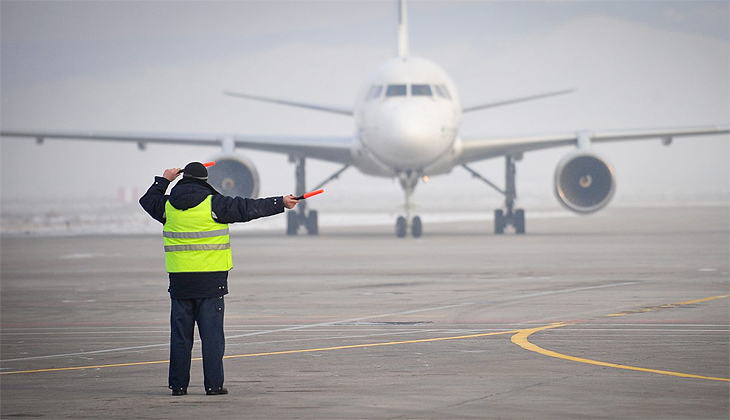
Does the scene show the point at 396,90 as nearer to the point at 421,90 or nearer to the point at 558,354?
the point at 421,90

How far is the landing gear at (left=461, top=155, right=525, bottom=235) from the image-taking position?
115 ft

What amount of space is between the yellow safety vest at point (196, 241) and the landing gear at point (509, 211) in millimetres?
25238

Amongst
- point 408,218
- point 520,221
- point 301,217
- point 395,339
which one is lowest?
point 395,339

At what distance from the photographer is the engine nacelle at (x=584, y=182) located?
32.5 meters

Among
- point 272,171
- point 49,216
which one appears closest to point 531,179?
point 272,171

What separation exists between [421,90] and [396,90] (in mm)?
603

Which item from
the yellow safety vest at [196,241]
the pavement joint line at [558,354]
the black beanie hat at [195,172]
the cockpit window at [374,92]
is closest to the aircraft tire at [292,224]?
the cockpit window at [374,92]

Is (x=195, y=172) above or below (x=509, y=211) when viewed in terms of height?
below

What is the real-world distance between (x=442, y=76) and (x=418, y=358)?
23.4 m

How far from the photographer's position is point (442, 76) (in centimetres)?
3316

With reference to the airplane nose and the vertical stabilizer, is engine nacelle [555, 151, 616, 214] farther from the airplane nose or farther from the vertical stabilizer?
the vertical stabilizer

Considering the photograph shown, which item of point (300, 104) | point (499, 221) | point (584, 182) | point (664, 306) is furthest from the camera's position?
point (499, 221)

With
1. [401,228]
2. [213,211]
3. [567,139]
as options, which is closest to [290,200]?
[213,211]

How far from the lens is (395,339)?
11.6m
